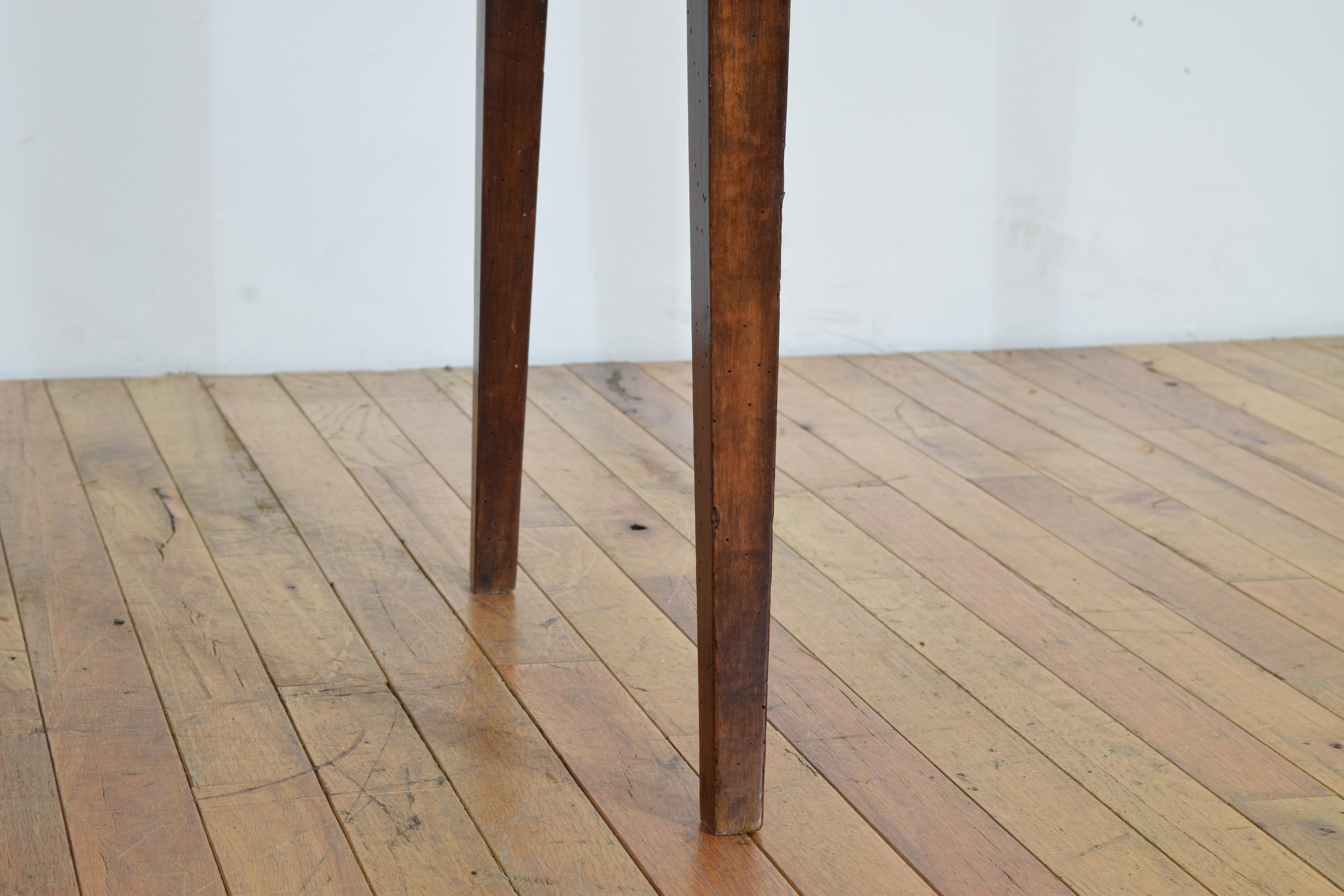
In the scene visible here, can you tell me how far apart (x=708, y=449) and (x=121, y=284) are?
1.62 meters

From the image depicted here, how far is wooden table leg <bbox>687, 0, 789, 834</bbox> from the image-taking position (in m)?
1.01

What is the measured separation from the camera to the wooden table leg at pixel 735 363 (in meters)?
1.01

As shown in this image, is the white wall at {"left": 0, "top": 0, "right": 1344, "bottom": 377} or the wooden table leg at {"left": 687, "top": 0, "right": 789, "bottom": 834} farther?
the white wall at {"left": 0, "top": 0, "right": 1344, "bottom": 377}

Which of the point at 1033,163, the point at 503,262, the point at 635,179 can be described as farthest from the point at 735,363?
the point at 1033,163

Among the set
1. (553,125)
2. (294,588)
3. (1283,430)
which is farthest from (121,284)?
(1283,430)

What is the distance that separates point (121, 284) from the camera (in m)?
2.36

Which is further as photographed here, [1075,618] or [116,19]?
[116,19]

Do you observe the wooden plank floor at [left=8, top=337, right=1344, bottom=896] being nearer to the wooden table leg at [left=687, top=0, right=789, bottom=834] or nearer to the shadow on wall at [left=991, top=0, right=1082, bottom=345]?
the wooden table leg at [left=687, top=0, right=789, bottom=834]

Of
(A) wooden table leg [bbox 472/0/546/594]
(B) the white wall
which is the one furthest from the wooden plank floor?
(B) the white wall

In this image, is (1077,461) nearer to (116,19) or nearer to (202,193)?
(202,193)

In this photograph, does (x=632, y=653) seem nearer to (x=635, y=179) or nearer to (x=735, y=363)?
(x=735, y=363)

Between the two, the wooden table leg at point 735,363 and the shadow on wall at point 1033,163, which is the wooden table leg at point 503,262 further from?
the shadow on wall at point 1033,163

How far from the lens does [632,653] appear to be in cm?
149

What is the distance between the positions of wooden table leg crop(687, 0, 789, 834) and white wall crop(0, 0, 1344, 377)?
150 cm
